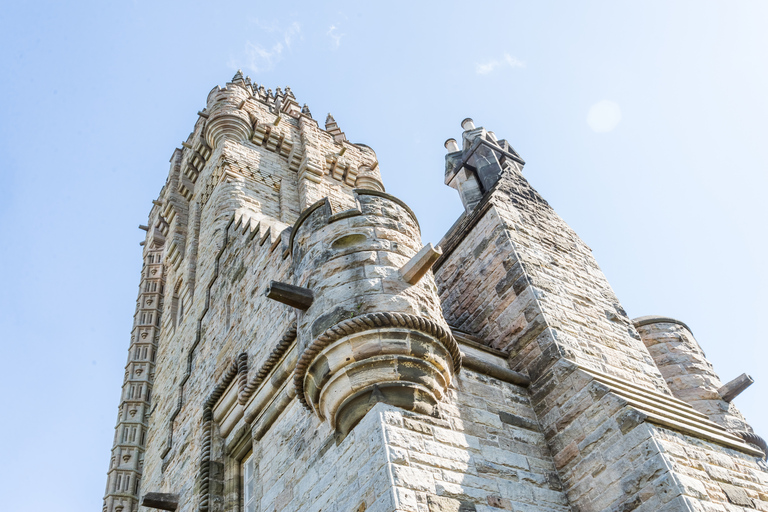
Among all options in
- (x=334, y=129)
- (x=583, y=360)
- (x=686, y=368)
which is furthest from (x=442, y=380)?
(x=334, y=129)

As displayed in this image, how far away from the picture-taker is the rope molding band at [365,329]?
5676mm

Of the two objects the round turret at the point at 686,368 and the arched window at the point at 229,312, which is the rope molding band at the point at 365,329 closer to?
the arched window at the point at 229,312

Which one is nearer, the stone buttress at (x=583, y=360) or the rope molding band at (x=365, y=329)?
the stone buttress at (x=583, y=360)

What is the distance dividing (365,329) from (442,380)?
78cm

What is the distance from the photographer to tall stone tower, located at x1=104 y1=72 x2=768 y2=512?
5301 millimetres

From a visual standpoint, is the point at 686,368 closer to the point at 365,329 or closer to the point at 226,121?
the point at 365,329

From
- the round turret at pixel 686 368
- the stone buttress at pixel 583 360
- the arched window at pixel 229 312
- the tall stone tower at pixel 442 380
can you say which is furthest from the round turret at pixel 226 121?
the round turret at pixel 686 368

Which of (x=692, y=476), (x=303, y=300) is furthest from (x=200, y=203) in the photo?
(x=692, y=476)

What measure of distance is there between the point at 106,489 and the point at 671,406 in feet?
34.8

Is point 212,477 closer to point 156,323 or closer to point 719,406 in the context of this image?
point 719,406

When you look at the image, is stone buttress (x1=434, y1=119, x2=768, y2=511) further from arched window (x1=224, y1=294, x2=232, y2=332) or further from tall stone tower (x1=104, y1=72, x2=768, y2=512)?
arched window (x1=224, y1=294, x2=232, y2=332)

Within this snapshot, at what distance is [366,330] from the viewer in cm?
569

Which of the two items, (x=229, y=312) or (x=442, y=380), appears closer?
(x=442, y=380)

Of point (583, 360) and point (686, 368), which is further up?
point (686, 368)
